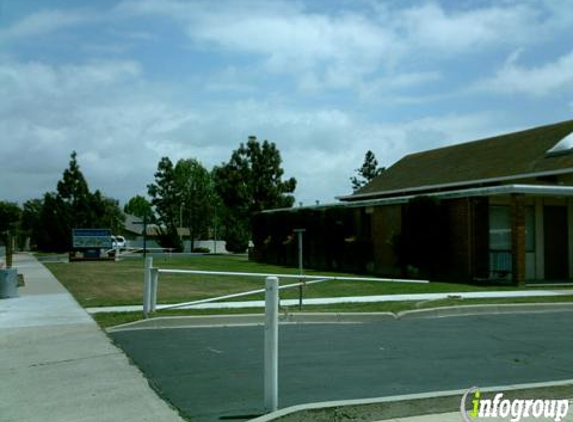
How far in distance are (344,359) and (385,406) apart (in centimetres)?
275

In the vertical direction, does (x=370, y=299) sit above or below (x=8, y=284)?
below

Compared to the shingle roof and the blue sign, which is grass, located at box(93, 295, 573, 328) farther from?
the blue sign

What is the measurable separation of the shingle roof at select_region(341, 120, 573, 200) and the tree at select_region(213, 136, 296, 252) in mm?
14158

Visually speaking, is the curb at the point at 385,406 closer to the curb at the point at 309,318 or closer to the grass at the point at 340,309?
the curb at the point at 309,318

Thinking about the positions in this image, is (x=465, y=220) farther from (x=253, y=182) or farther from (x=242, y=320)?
(x=253, y=182)

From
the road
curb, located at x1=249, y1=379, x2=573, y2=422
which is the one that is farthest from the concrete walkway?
curb, located at x1=249, y1=379, x2=573, y2=422

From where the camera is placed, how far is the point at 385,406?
6547 millimetres

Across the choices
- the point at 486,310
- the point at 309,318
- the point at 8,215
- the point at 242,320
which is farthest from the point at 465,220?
the point at 8,215

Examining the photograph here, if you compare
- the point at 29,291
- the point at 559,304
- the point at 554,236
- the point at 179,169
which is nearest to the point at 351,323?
the point at 559,304

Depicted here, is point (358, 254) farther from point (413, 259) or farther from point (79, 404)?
point (79, 404)

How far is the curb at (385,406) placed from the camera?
618 centimetres

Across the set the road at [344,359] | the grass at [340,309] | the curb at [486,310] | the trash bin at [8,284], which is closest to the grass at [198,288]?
the trash bin at [8,284]

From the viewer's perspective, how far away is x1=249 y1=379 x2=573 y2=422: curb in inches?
243

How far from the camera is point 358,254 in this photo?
29922mm
